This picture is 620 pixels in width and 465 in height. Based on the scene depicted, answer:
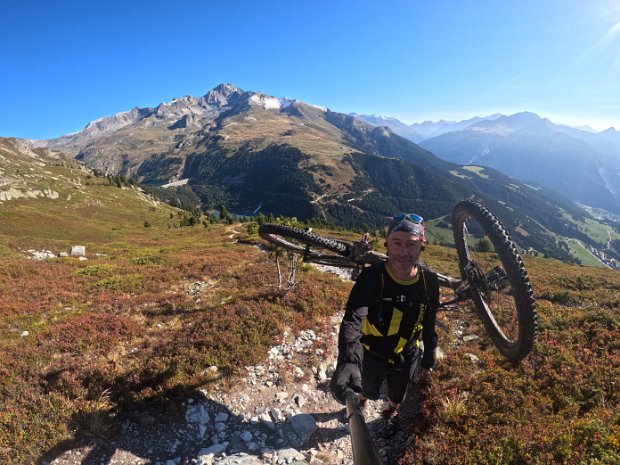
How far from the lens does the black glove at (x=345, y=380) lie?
381 centimetres

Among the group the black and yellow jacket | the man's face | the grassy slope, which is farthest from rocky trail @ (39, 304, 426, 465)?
the man's face

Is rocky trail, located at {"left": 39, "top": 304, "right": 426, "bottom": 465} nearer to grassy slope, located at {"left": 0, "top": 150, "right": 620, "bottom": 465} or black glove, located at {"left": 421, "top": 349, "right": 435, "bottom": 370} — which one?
grassy slope, located at {"left": 0, "top": 150, "right": 620, "bottom": 465}

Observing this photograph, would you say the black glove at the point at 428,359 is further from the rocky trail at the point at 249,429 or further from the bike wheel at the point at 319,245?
the bike wheel at the point at 319,245

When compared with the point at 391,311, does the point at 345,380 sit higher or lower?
lower

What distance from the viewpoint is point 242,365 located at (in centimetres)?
959

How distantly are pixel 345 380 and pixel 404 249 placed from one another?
247cm

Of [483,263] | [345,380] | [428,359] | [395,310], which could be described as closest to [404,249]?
[395,310]

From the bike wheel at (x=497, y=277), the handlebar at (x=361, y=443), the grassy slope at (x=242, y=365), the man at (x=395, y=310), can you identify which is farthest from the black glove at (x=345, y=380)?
the bike wheel at (x=497, y=277)

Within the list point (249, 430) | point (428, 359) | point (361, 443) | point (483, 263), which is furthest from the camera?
point (483, 263)

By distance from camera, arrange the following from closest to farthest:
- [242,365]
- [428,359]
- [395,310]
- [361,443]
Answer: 1. [361,443]
2. [395,310]
3. [428,359]
4. [242,365]

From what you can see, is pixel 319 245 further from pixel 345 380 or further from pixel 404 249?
pixel 345 380

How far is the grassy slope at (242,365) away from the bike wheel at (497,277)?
1421 mm

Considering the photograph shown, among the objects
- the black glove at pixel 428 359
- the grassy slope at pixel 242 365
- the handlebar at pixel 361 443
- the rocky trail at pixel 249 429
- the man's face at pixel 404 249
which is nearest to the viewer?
the handlebar at pixel 361 443

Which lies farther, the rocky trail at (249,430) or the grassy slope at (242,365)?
the rocky trail at (249,430)
